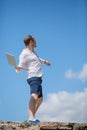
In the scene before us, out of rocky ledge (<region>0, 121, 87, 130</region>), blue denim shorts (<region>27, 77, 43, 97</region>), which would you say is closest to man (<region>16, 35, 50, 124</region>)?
blue denim shorts (<region>27, 77, 43, 97</region>)

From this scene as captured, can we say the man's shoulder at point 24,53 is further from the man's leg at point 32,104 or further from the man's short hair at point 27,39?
the man's leg at point 32,104

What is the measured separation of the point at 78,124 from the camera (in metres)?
3.87

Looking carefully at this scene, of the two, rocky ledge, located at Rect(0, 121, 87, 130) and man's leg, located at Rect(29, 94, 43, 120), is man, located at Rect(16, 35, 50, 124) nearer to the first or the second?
man's leg, located at Rect(29, 94, 43, 120)

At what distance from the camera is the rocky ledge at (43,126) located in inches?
139

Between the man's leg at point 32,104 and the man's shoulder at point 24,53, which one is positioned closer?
the man's leg at point 32,104

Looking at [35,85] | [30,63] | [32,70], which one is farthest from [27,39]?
[35,85]

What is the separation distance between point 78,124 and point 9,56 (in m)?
1.43

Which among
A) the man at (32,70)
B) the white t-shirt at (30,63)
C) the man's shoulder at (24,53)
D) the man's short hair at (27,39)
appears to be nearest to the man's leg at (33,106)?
the man at (32,70)

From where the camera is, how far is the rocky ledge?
352 cm

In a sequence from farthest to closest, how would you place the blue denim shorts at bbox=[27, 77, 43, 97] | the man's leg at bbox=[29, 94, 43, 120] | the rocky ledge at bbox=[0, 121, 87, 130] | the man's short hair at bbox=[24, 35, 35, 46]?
the man's short hair at bbox=[24, 35, 35, 46]
the blue denim shorts at bbox=[27, 77, 43, 97]
the man's leg at bbox=[29, 94, 43, 120]
the rocky ledge at bbox=[0, 121, 87, 130]

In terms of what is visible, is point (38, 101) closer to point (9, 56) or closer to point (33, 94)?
point (33, 94)

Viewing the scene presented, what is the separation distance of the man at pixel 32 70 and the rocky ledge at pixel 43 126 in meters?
0.48

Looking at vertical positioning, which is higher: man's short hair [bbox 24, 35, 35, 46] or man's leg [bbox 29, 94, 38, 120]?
man's short hair [bbox 24, 35, 35, 46]

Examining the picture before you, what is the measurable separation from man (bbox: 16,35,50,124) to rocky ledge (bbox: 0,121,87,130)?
1.56 ft
